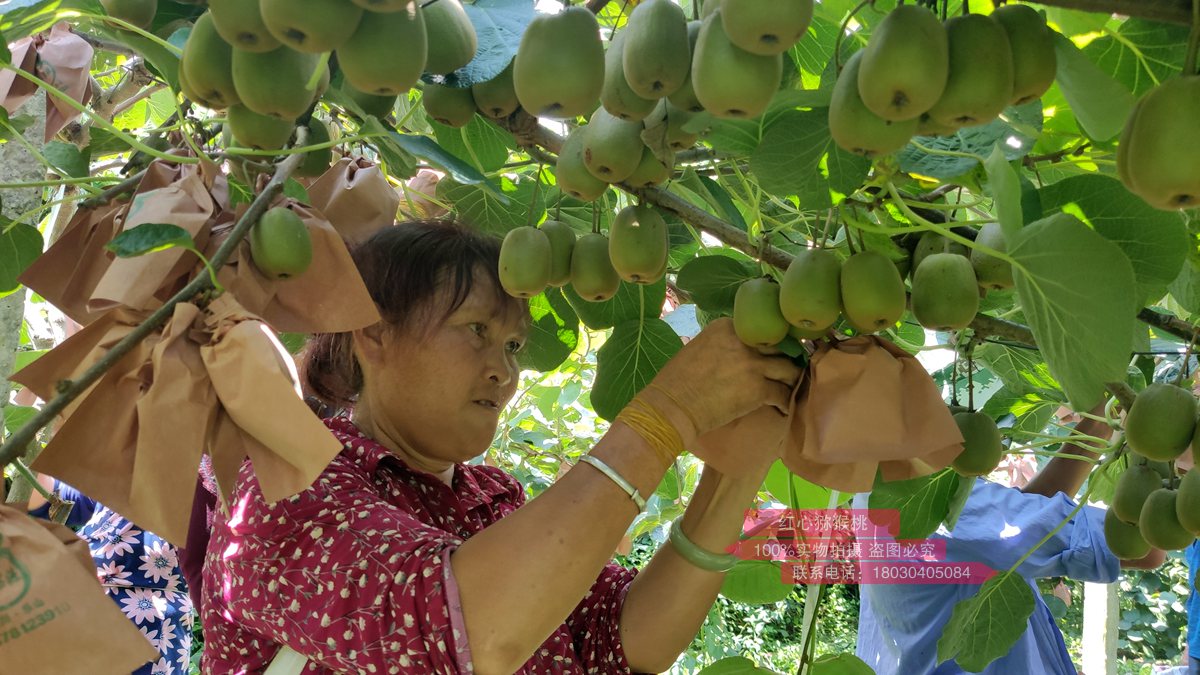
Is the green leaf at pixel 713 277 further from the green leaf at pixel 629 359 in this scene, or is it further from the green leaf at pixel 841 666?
the green leaf at pixel 841 666

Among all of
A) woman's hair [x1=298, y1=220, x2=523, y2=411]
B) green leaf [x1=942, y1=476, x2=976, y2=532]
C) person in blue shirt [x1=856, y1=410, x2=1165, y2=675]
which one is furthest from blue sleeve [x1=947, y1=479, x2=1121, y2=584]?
woman's hair [x1=298, y1=220, x2=523, y2=411]

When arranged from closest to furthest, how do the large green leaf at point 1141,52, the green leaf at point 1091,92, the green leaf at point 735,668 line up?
the green leaf at point 1091,92 → the large green leaf at point 1141,52 → the green leaf at point 735,668

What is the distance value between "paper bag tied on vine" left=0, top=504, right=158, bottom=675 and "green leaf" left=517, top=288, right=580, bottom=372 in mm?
1009

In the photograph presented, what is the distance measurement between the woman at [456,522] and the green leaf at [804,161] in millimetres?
302

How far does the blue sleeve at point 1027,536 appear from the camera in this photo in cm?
306

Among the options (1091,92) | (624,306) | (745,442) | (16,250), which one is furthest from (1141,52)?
(16,250)

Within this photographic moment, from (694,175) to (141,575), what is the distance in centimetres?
279

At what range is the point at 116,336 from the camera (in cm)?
96

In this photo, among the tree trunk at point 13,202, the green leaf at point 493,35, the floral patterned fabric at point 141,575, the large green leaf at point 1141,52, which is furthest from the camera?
the floral patterned fabric at point 141,575

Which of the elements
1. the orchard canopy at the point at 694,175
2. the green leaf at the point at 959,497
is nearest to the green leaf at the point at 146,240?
the orchard canopy at the point at 694,175

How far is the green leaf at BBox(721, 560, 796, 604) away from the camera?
1.86m

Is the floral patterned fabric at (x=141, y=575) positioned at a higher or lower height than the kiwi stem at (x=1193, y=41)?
lower

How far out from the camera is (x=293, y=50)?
79 cm

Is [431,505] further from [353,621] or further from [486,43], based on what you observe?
[486,43]
